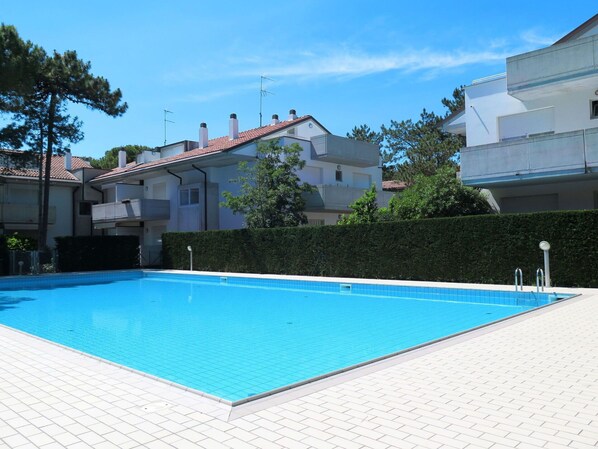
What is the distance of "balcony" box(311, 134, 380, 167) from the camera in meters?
28.5

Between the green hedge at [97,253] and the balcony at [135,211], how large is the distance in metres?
2.36

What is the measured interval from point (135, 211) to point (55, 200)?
8.90 meters

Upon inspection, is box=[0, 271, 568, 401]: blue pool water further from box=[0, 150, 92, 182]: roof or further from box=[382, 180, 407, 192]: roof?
box=[382, 180, 407, 192]: roof

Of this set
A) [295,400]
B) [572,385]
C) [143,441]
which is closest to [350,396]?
[295,400]

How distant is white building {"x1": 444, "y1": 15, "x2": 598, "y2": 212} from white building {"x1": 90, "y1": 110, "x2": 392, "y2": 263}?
944 centimetres

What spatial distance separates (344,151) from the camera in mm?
29641

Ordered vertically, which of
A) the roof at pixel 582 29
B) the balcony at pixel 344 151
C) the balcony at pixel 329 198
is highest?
the roof at pixel 582 29

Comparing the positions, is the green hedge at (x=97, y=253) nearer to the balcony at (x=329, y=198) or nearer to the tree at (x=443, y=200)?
the balcony at (x=329, y=198)

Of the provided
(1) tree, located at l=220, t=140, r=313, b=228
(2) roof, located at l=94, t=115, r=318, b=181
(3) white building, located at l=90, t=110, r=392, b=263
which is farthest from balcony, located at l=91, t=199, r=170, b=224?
(1) tree, located at l=220, t=140, r=313, b=228

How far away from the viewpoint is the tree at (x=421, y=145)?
36.2m

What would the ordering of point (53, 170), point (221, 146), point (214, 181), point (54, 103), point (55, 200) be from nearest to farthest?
point (54, 103), point (214, 181), point (221, 146), point (55, 200), point (53, 170)

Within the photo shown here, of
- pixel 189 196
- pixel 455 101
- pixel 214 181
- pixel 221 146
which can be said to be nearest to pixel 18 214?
pixel 189 196

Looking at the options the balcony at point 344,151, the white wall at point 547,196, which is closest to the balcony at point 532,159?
the white wall at point 547,196

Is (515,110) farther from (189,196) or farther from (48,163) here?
(48,163)
